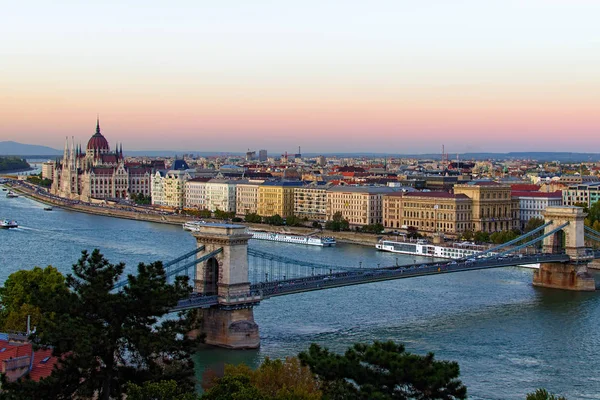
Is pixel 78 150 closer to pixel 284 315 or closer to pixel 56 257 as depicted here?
pixel 56 257

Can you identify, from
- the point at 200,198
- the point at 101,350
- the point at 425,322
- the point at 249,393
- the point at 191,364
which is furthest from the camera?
the point at 200,198

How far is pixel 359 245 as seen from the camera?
119 ft

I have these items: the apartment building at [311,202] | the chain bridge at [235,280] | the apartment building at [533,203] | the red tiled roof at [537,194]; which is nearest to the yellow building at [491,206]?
the apartment building at [533,203]

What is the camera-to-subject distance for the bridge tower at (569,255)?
24.8 meters

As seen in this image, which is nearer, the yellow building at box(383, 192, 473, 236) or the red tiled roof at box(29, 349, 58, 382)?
the red tiled roof at box(29, 349, 58, 382)

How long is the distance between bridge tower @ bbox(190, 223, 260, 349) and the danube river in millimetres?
458

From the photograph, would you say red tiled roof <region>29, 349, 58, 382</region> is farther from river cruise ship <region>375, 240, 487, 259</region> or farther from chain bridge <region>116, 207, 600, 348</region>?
river cruise ship <region>375, 240, 487, 259</region>

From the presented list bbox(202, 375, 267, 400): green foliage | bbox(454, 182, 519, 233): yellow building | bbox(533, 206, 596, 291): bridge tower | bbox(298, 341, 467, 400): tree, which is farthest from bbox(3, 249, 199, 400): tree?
bbox(454, 182, 519, 233): yellow building

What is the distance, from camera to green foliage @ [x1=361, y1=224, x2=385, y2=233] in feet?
125

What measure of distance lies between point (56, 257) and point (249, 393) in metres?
20.1

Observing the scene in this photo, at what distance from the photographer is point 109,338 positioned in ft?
31.7

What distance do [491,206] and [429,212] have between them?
2470 millimetres

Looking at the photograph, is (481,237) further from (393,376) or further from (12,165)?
(12,165)

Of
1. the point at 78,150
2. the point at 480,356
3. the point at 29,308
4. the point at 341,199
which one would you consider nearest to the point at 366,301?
the point at 480,356
